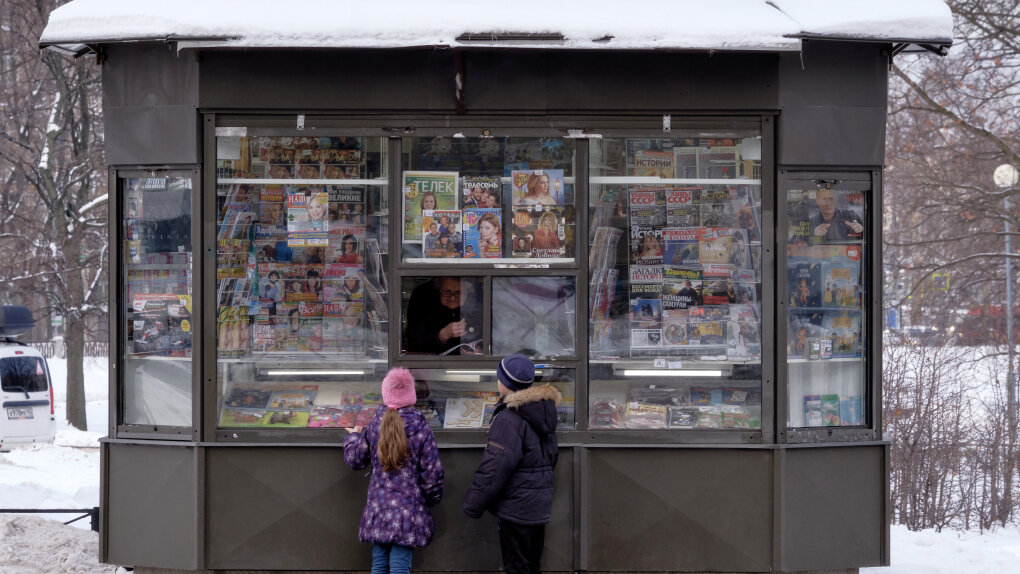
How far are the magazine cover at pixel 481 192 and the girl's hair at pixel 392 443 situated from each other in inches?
63.5

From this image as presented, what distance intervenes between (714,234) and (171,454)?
3.62 meters

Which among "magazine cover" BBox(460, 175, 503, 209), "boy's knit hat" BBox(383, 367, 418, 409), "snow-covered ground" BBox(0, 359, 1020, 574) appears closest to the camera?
"boy's knit hat" BBox(383, 367, 418, 409)

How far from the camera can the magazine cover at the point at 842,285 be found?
20.1 ft

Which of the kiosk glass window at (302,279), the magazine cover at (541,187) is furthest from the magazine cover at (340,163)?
the magazine cover at (541,187)

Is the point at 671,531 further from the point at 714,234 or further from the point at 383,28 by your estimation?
the point at 383,28

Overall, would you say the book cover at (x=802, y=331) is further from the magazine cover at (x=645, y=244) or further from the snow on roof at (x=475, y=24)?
the snow on roof at (x=475, y=24)

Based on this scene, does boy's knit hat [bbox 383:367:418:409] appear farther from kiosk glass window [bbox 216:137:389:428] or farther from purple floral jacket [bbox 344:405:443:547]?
kiosk glass window [bbox 216:137:389:428]

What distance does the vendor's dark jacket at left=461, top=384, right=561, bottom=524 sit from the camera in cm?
522

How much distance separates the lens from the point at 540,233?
20.1ft

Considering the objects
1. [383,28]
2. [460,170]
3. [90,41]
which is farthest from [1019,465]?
[90,41]

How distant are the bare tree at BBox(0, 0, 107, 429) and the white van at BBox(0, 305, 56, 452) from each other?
2380 millimetres

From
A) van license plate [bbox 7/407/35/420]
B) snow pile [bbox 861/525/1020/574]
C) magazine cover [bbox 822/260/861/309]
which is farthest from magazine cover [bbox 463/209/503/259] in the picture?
van license plate [bbox 7/407/35/420]

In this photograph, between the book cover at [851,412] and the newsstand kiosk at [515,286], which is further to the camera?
the book cover at [851,412]

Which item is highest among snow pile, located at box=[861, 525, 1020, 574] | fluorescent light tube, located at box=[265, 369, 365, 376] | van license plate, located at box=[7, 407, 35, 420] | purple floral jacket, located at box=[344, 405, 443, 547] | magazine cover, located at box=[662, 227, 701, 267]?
magazine cover, located at box=[662, 227, 701, 267]
